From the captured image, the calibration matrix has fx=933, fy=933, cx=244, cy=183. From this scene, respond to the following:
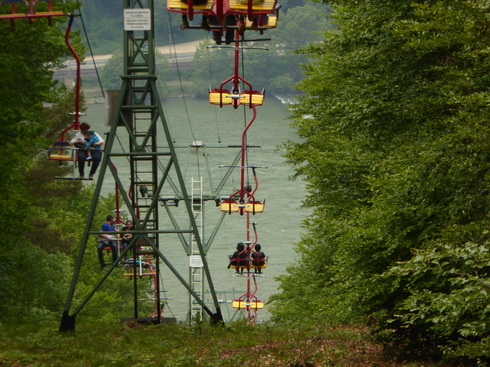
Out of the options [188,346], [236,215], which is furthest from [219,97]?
[236,215]

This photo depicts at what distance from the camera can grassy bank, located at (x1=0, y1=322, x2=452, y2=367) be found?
1347 cm

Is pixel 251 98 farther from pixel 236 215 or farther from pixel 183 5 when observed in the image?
pixel 236 215

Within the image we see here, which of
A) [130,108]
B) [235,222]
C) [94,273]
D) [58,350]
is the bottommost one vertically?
[235,222]

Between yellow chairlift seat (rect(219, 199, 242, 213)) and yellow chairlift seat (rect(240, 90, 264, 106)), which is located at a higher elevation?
yellow chairlift seat (rect(240, 90, 264, 106))

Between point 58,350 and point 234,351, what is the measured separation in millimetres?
2857

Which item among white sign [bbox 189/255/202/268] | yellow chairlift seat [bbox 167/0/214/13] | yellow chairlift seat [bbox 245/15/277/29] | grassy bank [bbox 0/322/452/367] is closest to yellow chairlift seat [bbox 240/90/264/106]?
white sign [bbox 189/255/202/268]

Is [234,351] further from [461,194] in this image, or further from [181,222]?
[181,222]

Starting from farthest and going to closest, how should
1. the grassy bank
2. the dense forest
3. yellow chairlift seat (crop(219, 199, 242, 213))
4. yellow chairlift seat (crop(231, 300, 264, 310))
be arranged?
yellow chairlift seat (crop(231, 300, 264, 310)) → yellow chairlift seat (crop(219, 199, 242, 213)) → the grassy bank → the dense forest

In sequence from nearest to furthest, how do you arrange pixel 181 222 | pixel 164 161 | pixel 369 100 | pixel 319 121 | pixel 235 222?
pixel 369 100
pixel 319 121
pixel 181 222
pixel 235 222
pixel 164 161

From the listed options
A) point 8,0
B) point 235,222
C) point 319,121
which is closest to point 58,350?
point 8,0

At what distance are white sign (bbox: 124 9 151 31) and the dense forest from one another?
190 centimetres

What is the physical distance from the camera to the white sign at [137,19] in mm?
16750

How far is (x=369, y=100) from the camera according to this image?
17.0 m

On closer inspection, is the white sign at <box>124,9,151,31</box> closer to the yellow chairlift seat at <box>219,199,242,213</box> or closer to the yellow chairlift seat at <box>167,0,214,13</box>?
the yellow chairlift seat at <box>167,0,214,13</box>
